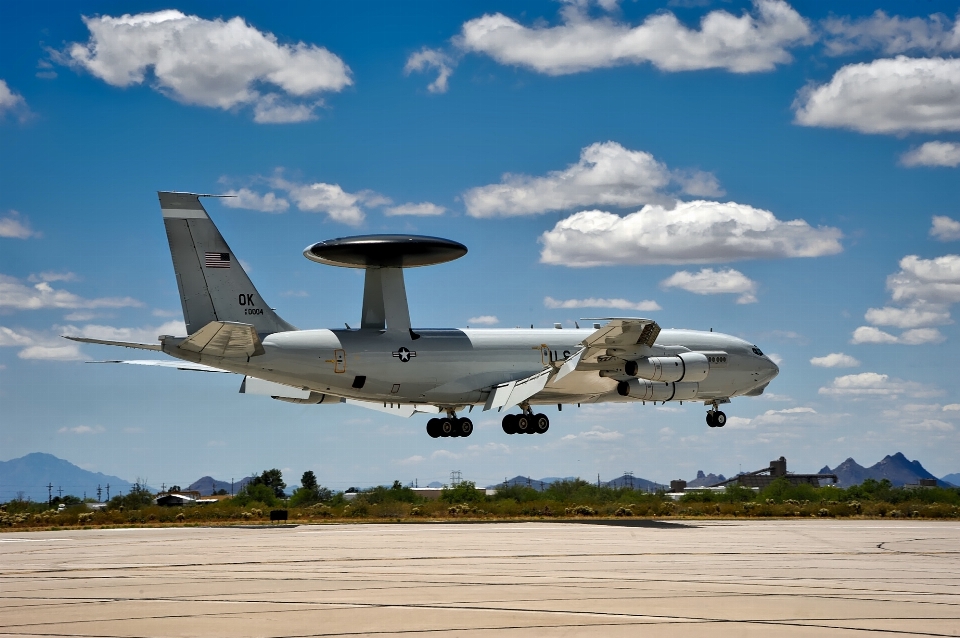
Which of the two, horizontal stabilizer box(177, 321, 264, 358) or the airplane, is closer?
horizontal stabilizer box(177, 321, 264, 358)

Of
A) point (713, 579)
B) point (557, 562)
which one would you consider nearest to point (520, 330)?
point (557, 562)

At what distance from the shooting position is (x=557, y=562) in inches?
696

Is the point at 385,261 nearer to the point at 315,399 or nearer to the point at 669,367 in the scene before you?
the point at 315,399

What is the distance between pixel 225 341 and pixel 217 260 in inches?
168

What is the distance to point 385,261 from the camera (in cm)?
3931

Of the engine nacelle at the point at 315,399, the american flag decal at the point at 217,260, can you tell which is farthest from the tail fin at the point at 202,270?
the engine nacelle at the point at 315,399

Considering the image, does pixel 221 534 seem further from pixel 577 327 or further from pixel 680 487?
pixel 680 487

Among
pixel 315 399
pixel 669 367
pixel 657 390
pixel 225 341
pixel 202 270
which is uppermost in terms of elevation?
pixel 202 270

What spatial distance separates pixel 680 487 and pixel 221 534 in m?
44.6

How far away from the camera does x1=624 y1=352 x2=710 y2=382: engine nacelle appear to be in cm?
3641

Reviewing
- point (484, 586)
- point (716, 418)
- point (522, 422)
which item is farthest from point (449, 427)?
point (484, 586)

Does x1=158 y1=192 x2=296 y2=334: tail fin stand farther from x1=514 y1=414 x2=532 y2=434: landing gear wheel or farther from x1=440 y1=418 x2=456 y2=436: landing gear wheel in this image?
x1=514 y1=414 x2=532 y2=434: landing gear wheel

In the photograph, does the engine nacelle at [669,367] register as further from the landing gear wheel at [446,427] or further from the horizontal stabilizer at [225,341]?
the horizontal stabilizer at [225,341]

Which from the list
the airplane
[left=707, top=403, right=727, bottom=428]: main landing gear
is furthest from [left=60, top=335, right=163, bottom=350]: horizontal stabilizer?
[left=707, top=403, right=727, bottom=428]: main landing gear
